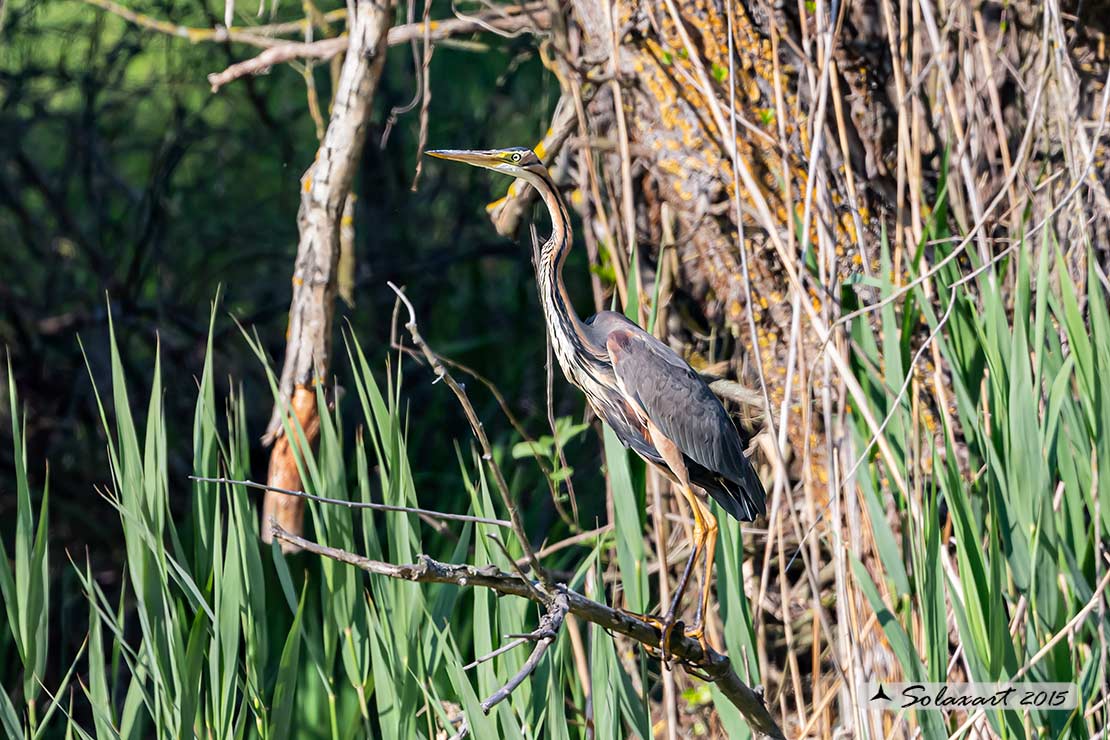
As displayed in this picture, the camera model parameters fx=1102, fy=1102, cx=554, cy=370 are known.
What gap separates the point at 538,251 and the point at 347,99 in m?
0.50

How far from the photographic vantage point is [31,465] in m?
3.21

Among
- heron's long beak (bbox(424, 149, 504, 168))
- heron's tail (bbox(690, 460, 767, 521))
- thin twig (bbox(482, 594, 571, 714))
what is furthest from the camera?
heron's tail (bbox(690, 460, 767, 521))

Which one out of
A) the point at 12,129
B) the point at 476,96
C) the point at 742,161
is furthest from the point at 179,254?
the point at 742,161

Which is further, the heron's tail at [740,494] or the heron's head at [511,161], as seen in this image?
the heron's tail at [740,494]

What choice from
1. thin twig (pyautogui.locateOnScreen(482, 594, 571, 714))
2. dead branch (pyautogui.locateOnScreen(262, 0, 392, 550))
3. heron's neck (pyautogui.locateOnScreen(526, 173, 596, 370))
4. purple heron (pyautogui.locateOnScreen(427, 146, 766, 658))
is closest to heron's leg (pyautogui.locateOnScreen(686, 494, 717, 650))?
purple heron (pyautogui.locateOnScreen(427, 146, 766, 658))

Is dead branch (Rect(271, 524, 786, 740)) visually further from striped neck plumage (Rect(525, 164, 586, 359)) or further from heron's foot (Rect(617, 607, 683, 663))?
striped neck plumage (Rect(525, 164, 586, 359))

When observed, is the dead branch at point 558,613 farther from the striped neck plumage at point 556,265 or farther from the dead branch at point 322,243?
the dead branch at point 322,243

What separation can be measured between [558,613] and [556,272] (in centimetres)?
62

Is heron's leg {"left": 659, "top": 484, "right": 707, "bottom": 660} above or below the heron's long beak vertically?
below

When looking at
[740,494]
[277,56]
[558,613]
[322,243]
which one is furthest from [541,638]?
[277,56]

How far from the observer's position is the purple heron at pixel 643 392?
59.1 inches

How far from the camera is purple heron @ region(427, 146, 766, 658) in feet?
4.93

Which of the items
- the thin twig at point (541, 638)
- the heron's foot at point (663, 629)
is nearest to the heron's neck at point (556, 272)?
the heron's foot at point (663, 629)

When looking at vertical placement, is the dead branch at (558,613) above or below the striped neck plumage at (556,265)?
below
